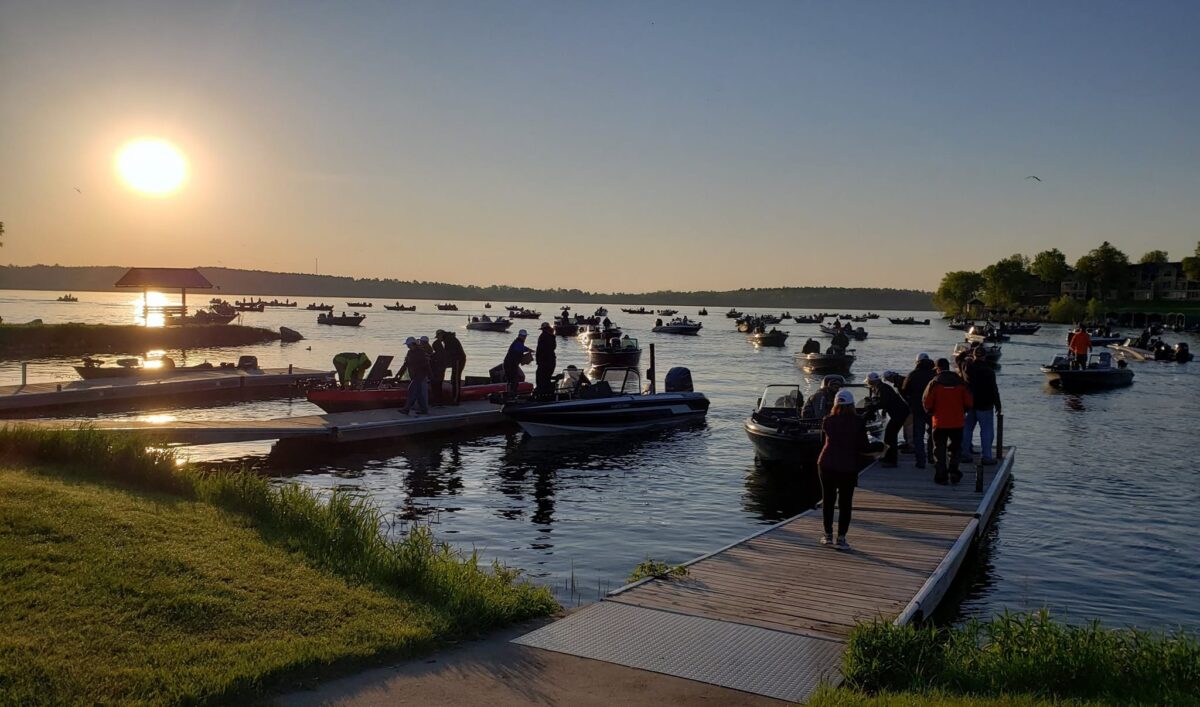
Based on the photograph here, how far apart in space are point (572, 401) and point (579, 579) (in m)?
14.3

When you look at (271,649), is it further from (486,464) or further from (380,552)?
(486,464)

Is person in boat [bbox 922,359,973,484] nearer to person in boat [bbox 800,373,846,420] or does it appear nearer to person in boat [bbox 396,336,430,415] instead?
person in boat [bbox 800,373,846,420]

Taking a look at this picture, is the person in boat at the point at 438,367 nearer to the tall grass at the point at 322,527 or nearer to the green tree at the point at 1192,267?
the tall grass at the point at 322,527

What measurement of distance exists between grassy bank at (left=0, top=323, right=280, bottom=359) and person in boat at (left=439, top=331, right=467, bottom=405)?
3737 centimetres

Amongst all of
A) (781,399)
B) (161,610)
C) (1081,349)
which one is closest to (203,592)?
(161,610)

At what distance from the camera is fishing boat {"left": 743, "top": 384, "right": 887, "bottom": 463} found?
20734mm

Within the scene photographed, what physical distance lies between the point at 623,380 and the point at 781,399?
316 inches

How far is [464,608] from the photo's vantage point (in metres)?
8.88

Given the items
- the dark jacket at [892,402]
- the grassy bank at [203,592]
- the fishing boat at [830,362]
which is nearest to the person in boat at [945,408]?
the dark jacket at [892,402]

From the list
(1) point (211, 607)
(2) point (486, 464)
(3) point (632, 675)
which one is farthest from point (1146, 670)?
(2) point (486, 464)

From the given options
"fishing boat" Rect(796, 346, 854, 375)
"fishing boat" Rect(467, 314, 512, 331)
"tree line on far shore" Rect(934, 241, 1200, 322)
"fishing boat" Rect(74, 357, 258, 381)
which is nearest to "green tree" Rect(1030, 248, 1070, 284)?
"tree line on far shore" Rect(934, 241, 1200, 322)

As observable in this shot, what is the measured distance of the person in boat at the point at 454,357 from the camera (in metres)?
27.3

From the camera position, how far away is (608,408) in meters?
28.0

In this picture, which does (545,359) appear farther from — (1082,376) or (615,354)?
(1082,376)
